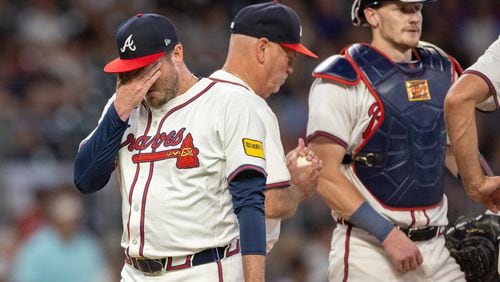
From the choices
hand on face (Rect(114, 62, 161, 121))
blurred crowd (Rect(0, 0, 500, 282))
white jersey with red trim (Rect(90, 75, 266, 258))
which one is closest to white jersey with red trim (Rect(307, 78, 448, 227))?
white jersey with red trim (Rect(90, 75, 266, 258))

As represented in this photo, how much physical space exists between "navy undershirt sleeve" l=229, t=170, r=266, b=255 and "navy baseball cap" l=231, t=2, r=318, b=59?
899 millimetres

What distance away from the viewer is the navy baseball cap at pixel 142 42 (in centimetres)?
417

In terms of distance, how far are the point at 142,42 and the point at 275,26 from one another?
33.3 inches

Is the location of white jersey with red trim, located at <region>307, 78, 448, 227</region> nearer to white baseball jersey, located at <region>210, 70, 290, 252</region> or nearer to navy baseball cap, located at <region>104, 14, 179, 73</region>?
white baseball jersey, located at <region>210, 70, 290, 252</region>

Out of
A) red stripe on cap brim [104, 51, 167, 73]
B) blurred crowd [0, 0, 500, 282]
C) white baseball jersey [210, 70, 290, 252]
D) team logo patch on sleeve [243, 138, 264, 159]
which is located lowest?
blurred crowd [0, 0, 500, 282]

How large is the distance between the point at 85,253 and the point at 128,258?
4.14m

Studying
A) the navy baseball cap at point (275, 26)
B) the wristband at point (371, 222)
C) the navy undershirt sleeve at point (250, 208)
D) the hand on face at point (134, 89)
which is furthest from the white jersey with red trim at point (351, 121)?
the hand on face at point (134, 89)

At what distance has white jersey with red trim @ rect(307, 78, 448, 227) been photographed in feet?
17.0

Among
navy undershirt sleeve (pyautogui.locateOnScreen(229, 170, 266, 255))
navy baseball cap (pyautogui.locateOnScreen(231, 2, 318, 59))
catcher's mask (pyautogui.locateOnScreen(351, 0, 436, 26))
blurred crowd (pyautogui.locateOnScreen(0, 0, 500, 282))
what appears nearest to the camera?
navy undershirt sleeve (pyautogui.locateOnScreen(229, 170, 266, 255))

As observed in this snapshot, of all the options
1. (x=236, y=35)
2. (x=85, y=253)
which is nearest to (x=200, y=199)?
(x=236, y=35)

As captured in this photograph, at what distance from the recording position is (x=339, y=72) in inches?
206

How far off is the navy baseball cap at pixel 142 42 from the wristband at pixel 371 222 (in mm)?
1371

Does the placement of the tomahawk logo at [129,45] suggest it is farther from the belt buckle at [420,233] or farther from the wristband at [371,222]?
the belt buckle at [420,233]

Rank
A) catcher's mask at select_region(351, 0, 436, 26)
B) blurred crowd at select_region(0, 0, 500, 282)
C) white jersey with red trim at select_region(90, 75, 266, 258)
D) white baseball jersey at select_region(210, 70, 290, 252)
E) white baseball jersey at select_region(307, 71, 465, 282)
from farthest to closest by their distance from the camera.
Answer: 1. blurred crowd at select_region(0, 0, 500, 282)
2. catcher's mask at select_region(351, 0, 436, 26)
3. white baseball jersey at select_region(307, 71, 465, 282)
4. white baseball jersey at select_region(210, 70, 290, 252)
5. white jersey with red trim at select_region(90, 75, 266, 258)
